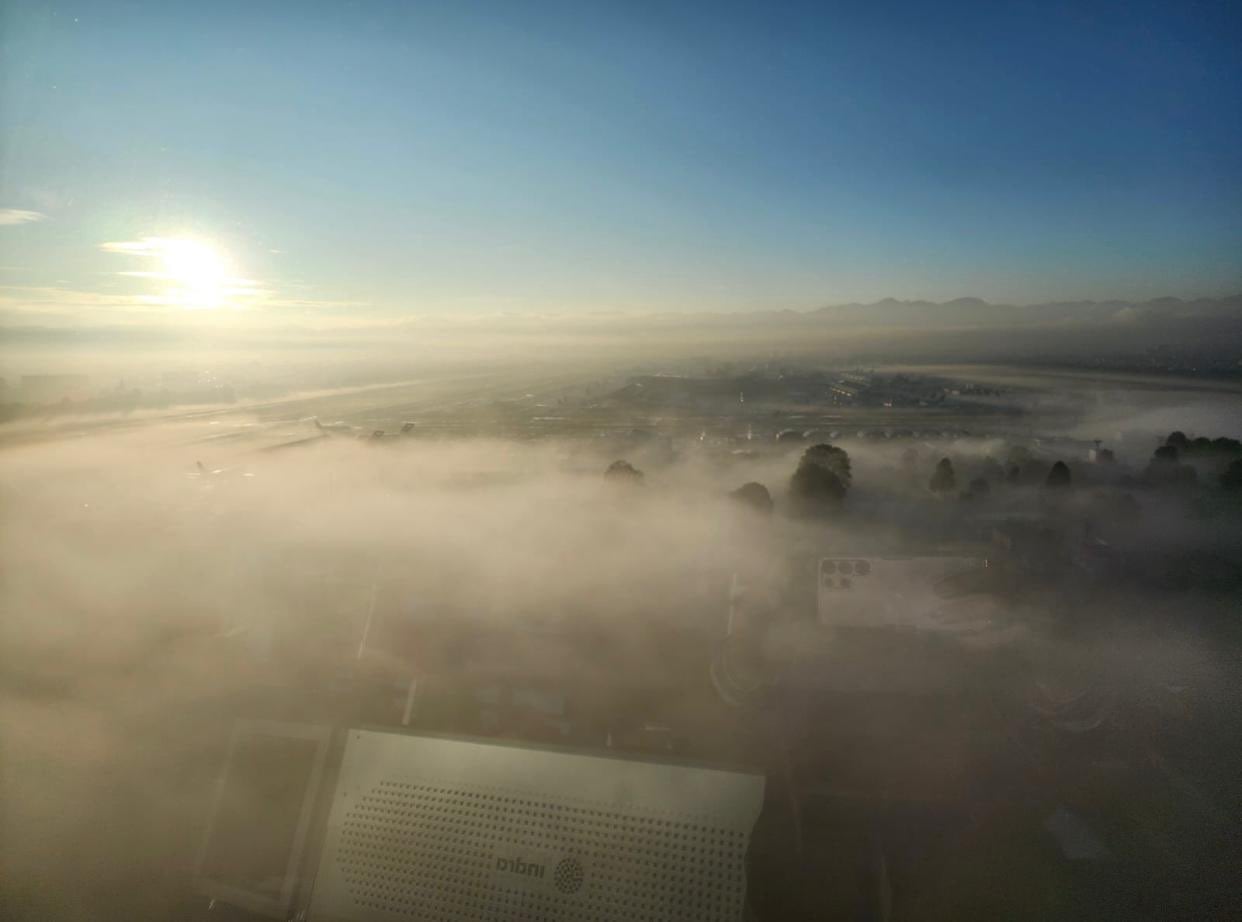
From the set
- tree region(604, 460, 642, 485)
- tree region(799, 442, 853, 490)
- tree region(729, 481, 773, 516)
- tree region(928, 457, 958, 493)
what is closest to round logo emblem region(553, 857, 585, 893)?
tree region(729, 481, 773, 516)

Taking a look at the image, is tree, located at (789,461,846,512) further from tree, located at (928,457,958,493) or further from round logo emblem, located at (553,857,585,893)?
round logo emblem, located at (553,857,585,893)

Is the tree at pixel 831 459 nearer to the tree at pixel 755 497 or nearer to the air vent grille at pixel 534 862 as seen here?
the tree at pixel 755 497

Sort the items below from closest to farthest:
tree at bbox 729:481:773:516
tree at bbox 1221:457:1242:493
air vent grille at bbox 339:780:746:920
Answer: air vent grille at bbox 339:780:746:920 < tree at bbox 1221:457:1242:493 < tree at bbox 729:481:773:516

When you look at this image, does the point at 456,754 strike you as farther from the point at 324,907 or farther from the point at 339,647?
the point at 339,647

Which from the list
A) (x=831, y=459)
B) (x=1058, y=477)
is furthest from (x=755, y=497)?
(x=1058, y=477)

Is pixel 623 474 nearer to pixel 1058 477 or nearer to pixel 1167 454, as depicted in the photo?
pixel 1058 477
